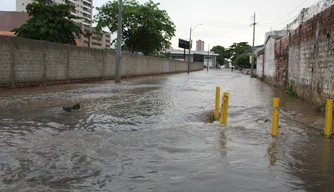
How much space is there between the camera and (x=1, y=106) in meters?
10.7

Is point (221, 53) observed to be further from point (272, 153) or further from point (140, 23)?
point (272, 153)

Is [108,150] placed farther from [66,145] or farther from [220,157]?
[220,157]

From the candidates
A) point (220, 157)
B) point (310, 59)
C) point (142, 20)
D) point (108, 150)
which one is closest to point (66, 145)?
point (108, 150)

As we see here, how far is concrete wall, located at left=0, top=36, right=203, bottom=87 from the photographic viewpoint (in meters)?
16.0

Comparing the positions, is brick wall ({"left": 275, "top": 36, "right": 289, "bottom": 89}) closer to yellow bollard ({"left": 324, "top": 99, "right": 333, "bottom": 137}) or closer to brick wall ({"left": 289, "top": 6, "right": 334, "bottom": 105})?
brick wall ({"left": 289, "top": 6, "right": 334, "bottom": 105})

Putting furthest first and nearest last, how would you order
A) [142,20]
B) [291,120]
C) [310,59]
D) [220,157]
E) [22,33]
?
[142,20] → [22,33] → [310,59] → [291,120] → [220,157]

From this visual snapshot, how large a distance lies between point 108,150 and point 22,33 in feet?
113

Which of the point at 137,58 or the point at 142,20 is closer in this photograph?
the point at 137,58

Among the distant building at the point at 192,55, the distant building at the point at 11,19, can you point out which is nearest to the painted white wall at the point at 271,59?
the distant building at the point at 11,19

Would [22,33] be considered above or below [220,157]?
above

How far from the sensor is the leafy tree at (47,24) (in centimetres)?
3569

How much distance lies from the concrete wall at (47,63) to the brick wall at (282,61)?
13.2 meters

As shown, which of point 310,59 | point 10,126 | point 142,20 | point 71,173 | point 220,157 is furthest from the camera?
point 142,20

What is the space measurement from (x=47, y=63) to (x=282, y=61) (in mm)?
14425
